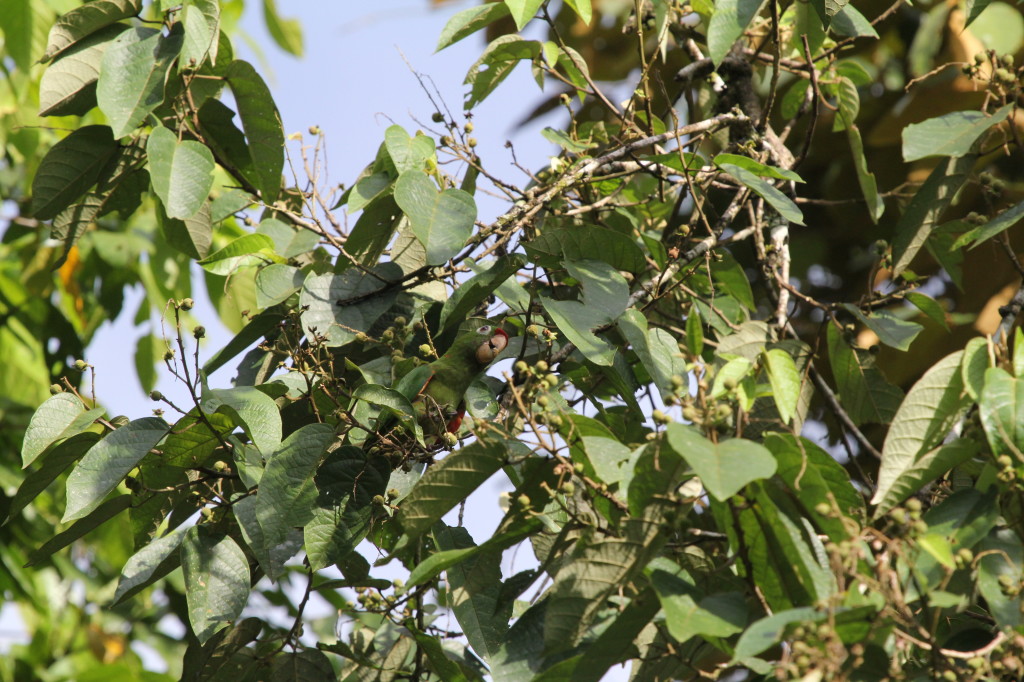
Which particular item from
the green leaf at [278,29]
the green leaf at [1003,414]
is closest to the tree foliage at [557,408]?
the green leaf at [1003,414]

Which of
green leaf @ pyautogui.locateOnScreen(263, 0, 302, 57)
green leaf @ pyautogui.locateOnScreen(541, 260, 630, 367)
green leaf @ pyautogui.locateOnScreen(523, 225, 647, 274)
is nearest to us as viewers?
green leaf @ pyautogui.locateOnScreen(541, 260, 630, 367)

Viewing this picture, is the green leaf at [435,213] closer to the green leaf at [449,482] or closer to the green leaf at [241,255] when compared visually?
the green leaf at [449,482]

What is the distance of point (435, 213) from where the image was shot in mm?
1108

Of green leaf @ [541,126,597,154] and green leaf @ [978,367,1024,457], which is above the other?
green leaf @ [541,126,597,154]

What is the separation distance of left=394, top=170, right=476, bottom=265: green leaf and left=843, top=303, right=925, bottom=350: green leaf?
56 centimetres

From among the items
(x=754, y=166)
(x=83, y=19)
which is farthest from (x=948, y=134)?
(x=83, y=19)

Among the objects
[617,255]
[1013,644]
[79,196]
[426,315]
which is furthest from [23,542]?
[1013,644]

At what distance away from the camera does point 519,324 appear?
4.22 ft

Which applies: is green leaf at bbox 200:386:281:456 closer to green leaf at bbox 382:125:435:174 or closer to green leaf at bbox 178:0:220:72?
green leaf at bbox 382:125:435:174

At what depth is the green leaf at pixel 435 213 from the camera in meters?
1.06

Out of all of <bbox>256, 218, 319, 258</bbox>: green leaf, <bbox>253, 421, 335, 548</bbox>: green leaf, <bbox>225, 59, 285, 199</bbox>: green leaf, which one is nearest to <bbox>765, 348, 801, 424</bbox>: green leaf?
<bbox>253, 421, 335, 548</bbox>: green leaf

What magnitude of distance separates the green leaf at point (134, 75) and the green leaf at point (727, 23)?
0.69m

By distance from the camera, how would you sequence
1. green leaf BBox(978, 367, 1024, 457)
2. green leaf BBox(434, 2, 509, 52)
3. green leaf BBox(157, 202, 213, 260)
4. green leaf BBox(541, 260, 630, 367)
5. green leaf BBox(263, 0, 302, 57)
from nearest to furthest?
green leaf BBox(978, 367, 1024, 457), green leaf BBox(541, 260, 630, 367), green leaf BBox(434, 2, 509, 52), green leaf BBox(157, 202, 213, 260), green leaf BBox(263, 0, 302, 57)

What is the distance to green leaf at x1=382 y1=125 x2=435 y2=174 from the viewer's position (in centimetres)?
119
